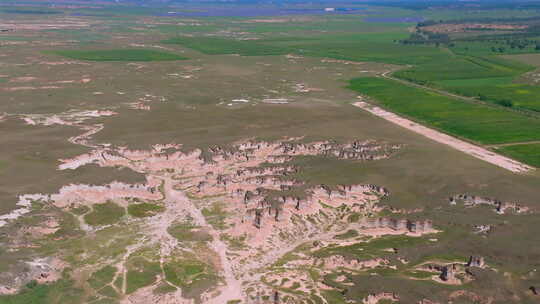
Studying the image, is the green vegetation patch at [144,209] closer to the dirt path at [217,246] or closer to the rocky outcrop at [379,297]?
the dirt path at [217,246]

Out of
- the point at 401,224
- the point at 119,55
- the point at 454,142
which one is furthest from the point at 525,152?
the point at 119,55

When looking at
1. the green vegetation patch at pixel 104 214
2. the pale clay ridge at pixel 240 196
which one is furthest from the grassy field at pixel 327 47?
the green vegetation patch at pixel 104 214

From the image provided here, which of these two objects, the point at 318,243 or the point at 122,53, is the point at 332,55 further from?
the point at 318,243

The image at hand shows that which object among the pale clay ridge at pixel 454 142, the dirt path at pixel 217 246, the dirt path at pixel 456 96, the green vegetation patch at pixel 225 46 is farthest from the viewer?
the green vegetation patch at pixel 225 46

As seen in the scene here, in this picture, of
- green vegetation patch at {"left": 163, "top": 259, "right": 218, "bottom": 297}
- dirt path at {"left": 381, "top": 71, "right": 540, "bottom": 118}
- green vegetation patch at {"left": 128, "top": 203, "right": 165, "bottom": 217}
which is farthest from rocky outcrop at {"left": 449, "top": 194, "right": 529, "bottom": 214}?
dirt path at {"left": 381, "top": 71, "right": 540, "bottom": 118}

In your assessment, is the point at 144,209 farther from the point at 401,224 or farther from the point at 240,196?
the point at 401,224

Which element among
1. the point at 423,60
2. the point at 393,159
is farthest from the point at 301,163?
the point at 423,60
